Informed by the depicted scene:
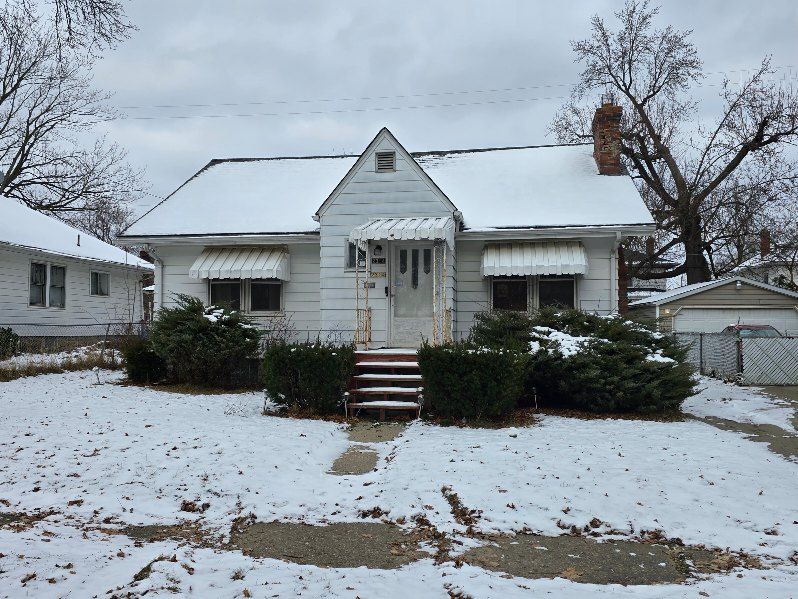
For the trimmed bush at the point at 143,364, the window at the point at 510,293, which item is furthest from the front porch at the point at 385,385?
the trimmed bush at the point at 143,364

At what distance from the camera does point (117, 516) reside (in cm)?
579

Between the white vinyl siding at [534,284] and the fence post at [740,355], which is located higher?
the white vinyl siding at [534,284]

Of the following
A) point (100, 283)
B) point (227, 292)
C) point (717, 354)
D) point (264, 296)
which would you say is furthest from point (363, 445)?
point (100, 283)

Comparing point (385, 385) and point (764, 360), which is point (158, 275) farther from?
point (764, 360)

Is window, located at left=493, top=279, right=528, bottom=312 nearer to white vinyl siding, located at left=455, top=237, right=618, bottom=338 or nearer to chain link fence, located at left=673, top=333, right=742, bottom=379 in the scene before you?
white vinyl siding, located at left=455, top=237, right=618, bottom=338

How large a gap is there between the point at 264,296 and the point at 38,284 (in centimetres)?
943

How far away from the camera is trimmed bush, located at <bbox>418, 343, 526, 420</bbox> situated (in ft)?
31.9

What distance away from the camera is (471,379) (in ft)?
31.9

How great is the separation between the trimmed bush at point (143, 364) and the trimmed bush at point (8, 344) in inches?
166

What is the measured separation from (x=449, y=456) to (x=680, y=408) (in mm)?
6011

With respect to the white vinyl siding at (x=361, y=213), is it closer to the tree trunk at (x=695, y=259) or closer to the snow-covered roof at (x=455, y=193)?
the snow-covered roof at (x=455, y=193)

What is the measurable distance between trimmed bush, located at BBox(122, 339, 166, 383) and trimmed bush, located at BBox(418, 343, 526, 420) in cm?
678

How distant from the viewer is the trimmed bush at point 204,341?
42.0 feet

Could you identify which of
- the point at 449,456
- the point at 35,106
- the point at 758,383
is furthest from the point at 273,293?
the point at 35,106
